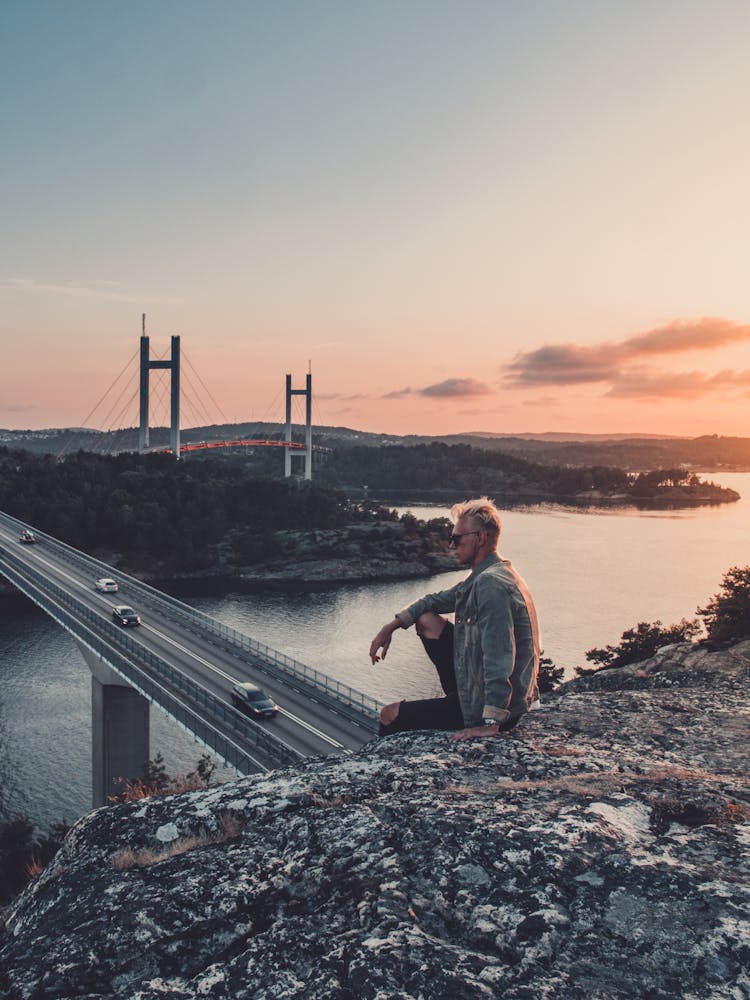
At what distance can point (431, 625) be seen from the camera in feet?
13.6

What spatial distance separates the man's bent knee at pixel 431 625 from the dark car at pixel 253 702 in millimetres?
17426

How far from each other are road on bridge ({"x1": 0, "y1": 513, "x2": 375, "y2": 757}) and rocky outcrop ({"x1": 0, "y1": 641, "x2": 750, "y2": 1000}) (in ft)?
26.1

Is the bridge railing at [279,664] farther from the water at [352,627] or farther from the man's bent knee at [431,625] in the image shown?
the man's bent knee at [431,625]

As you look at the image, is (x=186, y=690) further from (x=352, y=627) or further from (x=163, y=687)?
(x=352, y=627)

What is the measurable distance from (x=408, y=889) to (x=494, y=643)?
1.41m

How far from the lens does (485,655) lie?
3748mm

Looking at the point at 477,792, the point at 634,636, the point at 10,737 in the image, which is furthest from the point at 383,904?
the point at 10,737

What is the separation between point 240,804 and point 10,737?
93.8 ft

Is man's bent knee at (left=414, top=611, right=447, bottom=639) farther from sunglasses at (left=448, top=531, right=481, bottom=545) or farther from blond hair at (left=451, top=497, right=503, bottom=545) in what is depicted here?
blond hair at (left=451, top=497, right=503, bottom=545)

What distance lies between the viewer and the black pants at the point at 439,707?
13.9 ft

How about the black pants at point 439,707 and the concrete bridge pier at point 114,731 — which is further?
the concrete bridge pier at point 114,731

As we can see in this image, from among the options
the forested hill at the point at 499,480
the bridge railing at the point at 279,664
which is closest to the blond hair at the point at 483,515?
the bridge railing at the point at 279,664

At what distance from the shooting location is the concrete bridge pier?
24.4m

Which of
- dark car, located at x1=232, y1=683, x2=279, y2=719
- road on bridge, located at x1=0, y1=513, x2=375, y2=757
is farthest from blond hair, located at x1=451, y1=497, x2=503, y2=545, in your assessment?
dark car, located at x1=232, y1=683, x2=279, y2=719
